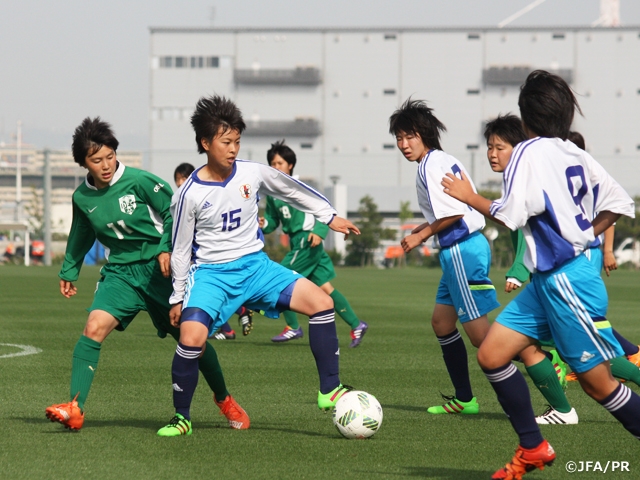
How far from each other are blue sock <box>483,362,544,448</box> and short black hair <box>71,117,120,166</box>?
296 cm

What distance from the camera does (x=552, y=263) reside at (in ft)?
13.8

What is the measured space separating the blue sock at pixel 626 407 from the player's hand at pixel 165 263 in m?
2.84

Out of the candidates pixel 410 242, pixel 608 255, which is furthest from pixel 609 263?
pixel 410 242

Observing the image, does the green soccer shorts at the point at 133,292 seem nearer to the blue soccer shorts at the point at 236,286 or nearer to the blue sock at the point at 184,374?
the blue soccer shorts at the point at 236,286

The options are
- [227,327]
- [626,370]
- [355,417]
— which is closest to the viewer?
[355,417]

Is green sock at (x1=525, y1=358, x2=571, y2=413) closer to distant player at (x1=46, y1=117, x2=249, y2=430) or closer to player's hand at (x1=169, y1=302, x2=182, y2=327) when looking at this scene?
distant player at (x1=46, y1=117, x2=249, y2=430)

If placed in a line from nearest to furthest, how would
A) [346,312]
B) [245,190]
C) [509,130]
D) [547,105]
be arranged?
→ [547,105] → [245,190] → [509,130] → [346,312]

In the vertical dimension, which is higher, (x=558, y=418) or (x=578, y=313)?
(x=578, y=313)

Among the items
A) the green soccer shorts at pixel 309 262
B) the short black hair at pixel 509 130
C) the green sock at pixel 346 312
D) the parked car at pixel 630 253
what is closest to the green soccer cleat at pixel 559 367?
the short black hair at pixel 509 130

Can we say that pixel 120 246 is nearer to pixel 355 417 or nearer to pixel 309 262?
pixel 355 417

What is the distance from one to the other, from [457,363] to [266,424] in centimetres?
143

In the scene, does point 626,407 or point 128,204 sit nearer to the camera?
point 626,407

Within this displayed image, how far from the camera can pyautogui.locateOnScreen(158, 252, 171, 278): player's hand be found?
580 cm

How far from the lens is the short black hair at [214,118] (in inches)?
221
